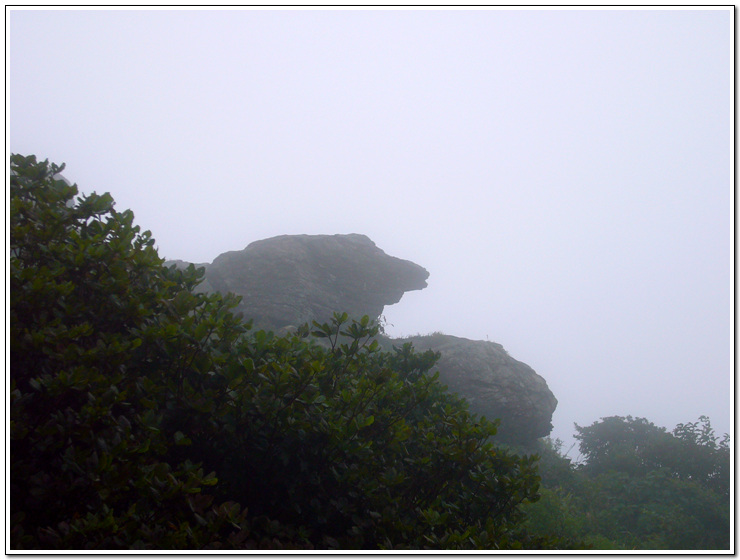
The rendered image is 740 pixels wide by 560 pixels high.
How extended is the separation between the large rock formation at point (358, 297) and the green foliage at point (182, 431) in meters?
14.1

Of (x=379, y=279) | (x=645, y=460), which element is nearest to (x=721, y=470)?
(x=645, y=460)

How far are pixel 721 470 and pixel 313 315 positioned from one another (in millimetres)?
16331

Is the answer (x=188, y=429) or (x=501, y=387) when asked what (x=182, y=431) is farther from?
(x=501, y=387)

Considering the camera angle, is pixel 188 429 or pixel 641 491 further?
A: pixel 641 491

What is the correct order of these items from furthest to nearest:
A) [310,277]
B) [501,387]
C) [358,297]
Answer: [358,297] < [310,277] < [501,387]

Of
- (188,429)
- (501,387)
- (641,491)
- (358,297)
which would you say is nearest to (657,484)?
(641,491)

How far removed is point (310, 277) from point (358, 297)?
253 cm

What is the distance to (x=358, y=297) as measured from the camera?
23094mm

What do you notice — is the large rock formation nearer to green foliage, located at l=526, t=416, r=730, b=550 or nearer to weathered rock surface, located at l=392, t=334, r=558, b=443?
weathered rock surface, located at l=392, t=334, r=558, b=443

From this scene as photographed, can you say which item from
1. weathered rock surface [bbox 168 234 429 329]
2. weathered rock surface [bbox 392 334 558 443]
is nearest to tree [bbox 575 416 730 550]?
weathered rock surface [bbox 392 334 558 443]

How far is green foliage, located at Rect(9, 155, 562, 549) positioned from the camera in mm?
2695

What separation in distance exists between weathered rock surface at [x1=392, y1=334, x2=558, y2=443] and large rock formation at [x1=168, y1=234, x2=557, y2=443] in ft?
0.13

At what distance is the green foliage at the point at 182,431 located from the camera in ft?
8.84
